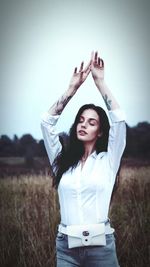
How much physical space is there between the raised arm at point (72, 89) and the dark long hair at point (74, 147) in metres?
0.12

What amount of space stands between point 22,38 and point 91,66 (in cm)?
57

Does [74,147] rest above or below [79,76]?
below

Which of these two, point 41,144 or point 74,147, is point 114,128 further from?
point 41,144

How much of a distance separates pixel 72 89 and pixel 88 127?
293mm

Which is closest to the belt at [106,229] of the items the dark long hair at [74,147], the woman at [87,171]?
the woman at [87,171]

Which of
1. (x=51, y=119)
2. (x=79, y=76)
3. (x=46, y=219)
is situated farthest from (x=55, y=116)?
(x=46, y=219)

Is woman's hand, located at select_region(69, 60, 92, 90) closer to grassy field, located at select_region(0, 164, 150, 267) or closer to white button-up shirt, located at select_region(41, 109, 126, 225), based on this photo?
white button-up shirt, located at select_region(41, 109, 126, 225)

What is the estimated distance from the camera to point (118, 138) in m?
2.54

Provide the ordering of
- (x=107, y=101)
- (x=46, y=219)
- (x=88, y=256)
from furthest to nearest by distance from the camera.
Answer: (x=46, y=219) < (x=107, y=101) < (x=88, y=256)

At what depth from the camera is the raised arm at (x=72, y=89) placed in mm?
2623

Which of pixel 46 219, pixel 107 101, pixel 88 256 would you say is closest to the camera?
pixel 88 256

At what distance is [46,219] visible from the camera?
268 centimetres

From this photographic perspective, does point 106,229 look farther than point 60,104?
No

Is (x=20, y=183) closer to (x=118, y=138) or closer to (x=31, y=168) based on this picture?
(x=31, y=168)
